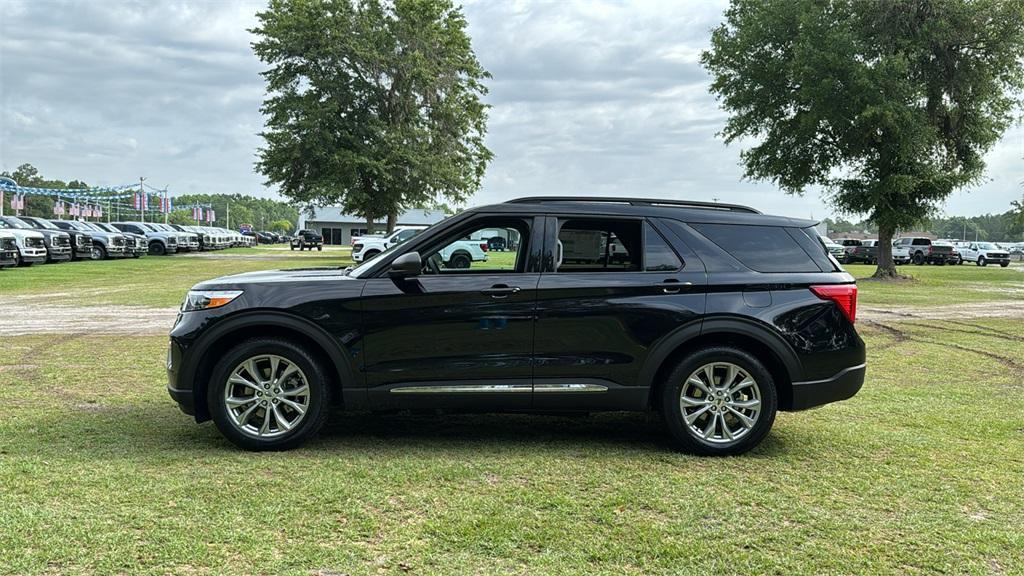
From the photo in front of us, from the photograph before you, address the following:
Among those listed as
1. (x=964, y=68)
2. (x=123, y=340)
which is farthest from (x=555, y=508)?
(x=964, y=68)

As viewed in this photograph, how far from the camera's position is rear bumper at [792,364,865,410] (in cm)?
538

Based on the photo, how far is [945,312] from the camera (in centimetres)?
1623

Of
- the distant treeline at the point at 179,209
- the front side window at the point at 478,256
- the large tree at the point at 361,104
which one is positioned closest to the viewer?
the front side window at the point at 478,256

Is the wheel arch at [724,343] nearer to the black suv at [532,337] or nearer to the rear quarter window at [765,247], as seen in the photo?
the black suv at [532,337]

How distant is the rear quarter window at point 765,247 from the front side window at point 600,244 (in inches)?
18.2

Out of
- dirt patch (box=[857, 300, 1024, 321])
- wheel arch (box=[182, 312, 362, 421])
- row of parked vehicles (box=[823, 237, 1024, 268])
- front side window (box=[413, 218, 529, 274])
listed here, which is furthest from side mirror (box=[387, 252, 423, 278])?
row of parked vehicles (box=[823, 237, 1024, 268])

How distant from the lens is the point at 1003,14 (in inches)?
1061

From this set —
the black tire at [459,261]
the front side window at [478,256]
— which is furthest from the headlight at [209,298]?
the black tire at [459,261]

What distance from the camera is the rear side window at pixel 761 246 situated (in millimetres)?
5508

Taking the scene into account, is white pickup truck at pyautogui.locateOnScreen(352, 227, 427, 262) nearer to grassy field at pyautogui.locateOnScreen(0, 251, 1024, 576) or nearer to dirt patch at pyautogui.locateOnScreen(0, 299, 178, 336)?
dirt patch at pyautogui.locateOnScreen(0, 299, 178, 336)

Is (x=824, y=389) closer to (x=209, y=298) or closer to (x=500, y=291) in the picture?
(x=500, y=291)

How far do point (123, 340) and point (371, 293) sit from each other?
667cm

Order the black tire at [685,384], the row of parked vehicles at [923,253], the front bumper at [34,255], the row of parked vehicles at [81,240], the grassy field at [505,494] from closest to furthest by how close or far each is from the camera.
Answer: the grassy field at [505,494], the black tire at [685,384], the row of parked vehicles at [81,240], the front bumper at [34,255], the row of parked vehicles at [923,253]

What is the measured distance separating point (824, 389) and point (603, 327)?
63.4 inches
